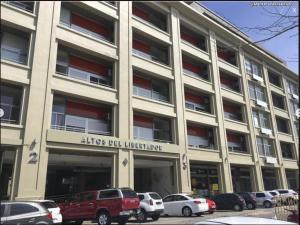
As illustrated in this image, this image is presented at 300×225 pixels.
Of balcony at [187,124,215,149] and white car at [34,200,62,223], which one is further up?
balcony at [187,124,215,149]

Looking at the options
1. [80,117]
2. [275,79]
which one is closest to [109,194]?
[80,117]

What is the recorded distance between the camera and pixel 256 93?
144ft

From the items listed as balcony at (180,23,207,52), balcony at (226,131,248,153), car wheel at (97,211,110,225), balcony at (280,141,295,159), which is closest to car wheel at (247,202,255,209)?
balcony at (226,131,248,153)

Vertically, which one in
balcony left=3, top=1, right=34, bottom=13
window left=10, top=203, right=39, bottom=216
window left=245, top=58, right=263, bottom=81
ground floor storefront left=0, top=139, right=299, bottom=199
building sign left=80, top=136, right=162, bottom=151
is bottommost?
window left=10, top=203, right=39, bottom=216

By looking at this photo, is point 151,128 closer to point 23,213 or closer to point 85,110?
point 85,110

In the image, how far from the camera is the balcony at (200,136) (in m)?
31.7

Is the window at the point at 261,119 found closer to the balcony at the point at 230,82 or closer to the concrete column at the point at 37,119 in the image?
the balcony at the point at 230,82

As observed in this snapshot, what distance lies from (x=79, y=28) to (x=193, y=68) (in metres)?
14.7

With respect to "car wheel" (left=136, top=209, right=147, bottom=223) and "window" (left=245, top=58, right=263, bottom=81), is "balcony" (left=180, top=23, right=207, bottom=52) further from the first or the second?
"car wheel" (left=136, top=209, right=147, bottom=223)

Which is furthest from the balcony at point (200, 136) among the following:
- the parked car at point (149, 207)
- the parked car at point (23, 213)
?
the parked car at point (23, 213)

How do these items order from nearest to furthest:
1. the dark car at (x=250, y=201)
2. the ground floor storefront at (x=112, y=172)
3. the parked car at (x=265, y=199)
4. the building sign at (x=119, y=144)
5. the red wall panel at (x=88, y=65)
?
1. the ground floor storefront at (x=112, y=172)
2. the building sign at (x=119, y=144)
3. the red wall panel at (x=88, y=65)
4. the dark car at (x=250, y=201)
5. the parked car at (x=265, y=199)

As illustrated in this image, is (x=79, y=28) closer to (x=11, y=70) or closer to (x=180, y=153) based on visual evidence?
(x=11, y=70)

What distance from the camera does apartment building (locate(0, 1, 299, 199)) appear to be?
20.3 meters

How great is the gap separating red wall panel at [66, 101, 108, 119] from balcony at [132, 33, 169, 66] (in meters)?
6.80
